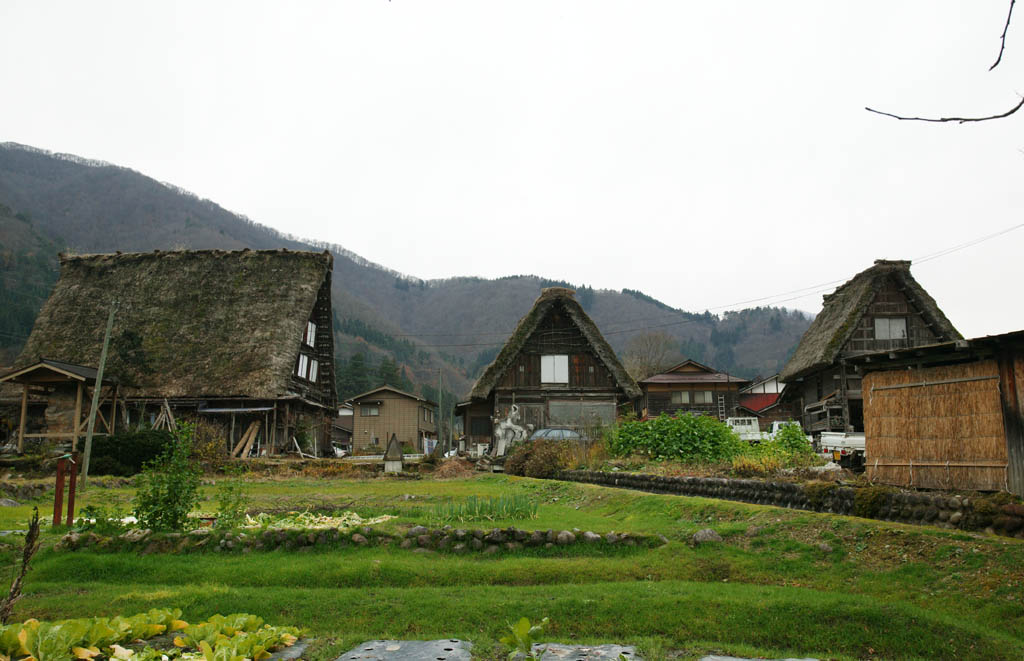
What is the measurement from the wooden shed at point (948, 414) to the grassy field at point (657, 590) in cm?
263

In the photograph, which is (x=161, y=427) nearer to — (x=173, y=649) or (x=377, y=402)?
(x=377, y=402)

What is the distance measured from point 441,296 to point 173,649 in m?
135

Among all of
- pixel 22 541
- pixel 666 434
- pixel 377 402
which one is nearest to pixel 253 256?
pixel 377 402

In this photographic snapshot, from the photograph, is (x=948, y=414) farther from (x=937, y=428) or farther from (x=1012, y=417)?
(x=1012, y=417)

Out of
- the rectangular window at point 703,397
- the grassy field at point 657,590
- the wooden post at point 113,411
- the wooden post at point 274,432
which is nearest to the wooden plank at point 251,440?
the wooden post at point 274,432

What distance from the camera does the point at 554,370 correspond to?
1318 inches

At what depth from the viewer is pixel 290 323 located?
35375mm

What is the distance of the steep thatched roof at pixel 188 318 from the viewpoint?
33.0m

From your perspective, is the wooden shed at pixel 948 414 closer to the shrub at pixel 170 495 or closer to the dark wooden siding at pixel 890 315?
the shrub at pixel 170 495

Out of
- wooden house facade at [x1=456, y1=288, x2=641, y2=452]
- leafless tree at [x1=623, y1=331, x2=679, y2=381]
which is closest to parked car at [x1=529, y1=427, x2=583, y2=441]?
wooden house facade at [x1=456, y1=288, x2=641, y2=452]

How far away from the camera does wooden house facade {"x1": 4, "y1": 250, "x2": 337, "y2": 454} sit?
3256 centimetres

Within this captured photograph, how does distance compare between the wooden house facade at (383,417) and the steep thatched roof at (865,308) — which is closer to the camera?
the steep thatched roof at (865,308)

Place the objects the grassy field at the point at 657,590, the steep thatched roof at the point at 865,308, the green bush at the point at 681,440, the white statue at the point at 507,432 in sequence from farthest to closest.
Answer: the steep thatched roof at the point at 865,308 < the white statue at the point at 507,432 < the green bush at the point at 681,440 < the grassy field at the point at 657,590

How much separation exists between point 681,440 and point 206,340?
2490cm
